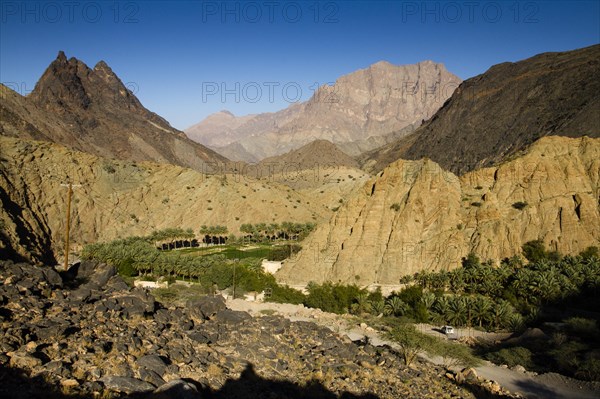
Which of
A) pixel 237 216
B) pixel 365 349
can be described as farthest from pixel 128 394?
pixel 237 216

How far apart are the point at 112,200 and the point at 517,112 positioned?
134m

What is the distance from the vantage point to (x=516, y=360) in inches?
1033

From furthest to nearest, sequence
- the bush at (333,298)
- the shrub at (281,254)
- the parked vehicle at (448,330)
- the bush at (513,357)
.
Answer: the shrub at (281,254) < the bush at (333,298) < the parked vehicle at (448,330) < the bush at (513,357)

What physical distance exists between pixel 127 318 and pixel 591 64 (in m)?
164

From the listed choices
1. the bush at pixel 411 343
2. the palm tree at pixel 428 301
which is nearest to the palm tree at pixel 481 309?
the palm tree at pixel 428 301

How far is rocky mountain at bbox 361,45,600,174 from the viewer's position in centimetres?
12762

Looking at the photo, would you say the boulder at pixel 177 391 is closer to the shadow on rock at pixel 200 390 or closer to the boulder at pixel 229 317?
the shadow on rock at pixel 200 390

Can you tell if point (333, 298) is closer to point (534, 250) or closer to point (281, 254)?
point (534, 250)

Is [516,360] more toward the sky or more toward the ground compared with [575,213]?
more toward the ground

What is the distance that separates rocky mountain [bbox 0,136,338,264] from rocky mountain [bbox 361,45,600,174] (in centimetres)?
6440

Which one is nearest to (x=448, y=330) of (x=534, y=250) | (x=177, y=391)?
(x=534, y=250)

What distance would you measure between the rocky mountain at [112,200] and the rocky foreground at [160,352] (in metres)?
42.8

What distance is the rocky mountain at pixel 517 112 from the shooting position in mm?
127625

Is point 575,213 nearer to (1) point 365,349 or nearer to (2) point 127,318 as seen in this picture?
(1) point 365,349
